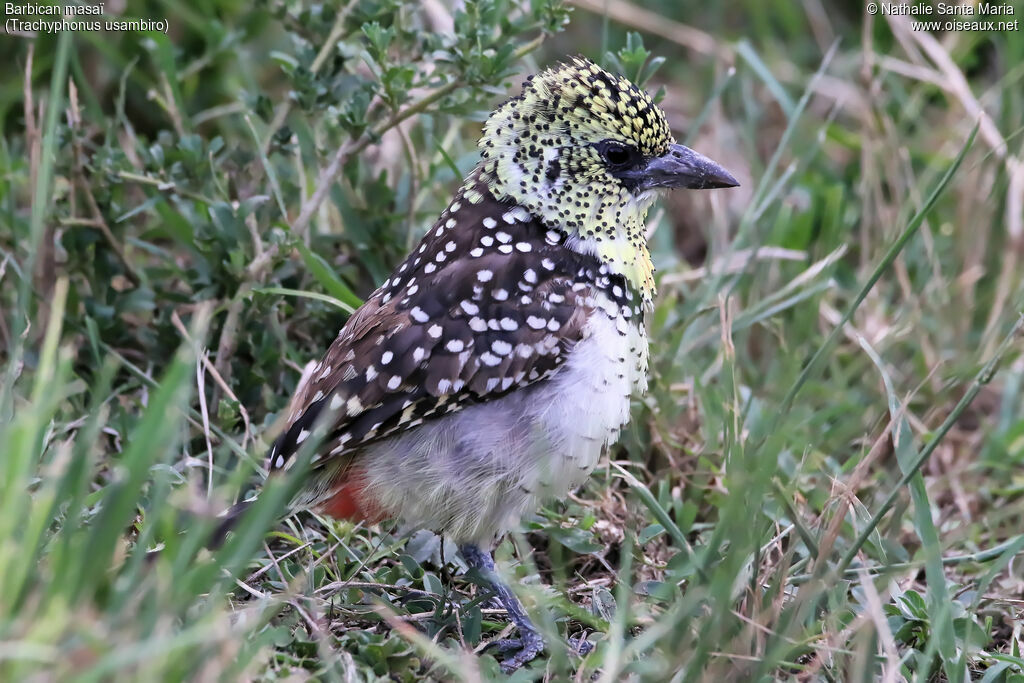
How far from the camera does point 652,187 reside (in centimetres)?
324

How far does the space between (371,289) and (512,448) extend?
1.31 metres

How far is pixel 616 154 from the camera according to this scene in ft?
10.4

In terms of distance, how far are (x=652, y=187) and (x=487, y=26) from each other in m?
0.71

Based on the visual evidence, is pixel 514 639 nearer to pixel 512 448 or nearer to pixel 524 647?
pixel 524 647

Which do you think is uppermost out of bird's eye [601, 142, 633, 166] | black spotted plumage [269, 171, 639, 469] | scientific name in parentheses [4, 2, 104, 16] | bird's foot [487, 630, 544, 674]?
scientific name in parentheses [4, 2, 104, 16]

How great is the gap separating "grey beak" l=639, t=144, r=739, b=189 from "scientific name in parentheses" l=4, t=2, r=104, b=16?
6.13 feet

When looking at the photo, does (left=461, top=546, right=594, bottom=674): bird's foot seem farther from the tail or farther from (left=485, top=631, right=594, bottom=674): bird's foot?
the tail

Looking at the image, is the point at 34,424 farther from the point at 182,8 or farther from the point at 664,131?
the point at 182,8

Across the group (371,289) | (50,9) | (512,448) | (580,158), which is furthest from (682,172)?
(50,9)

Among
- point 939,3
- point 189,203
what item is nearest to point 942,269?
point 939,3

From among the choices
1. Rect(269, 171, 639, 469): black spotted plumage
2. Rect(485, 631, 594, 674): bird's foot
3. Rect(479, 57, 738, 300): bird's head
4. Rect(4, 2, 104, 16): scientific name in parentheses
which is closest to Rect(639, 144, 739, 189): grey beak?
Rect(479, 57, 738, 300): bird's head

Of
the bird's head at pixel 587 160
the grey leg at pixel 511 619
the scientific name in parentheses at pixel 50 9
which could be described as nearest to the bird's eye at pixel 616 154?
the bird's head at pixel 587 160

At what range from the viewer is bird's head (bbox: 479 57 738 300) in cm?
312

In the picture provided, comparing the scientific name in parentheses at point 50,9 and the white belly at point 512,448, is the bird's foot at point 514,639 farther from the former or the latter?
the scientific name in parentheses at point 50,9
